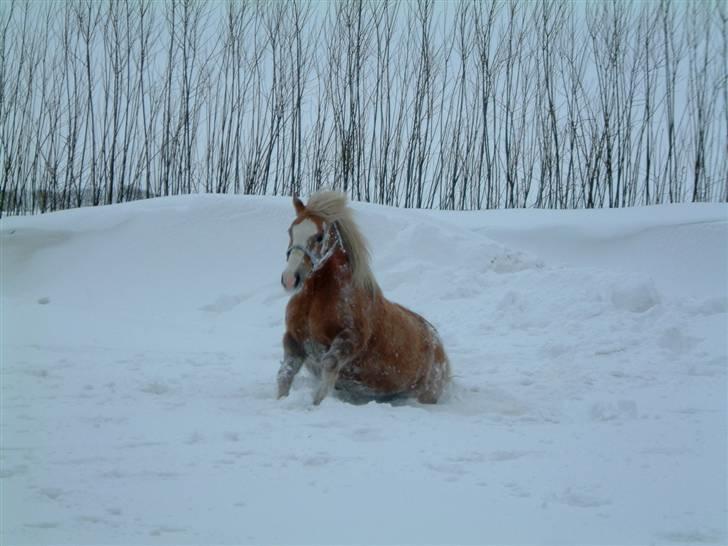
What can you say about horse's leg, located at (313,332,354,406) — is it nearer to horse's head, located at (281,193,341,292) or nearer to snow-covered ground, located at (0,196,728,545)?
snow-covered ground, located at (0,196,728,545)

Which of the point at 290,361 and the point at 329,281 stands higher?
the point at 329,281

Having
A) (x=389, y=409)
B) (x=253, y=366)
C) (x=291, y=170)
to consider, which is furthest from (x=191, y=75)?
(x=389, y=409)

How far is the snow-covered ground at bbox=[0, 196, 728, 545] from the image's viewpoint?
6.18ft

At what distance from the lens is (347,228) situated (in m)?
3.80

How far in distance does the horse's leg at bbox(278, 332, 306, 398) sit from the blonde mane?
1.55 feet

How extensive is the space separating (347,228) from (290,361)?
0.79 metres

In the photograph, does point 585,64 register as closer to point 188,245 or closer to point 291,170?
point 291,170

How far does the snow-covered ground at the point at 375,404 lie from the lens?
6.18 feet

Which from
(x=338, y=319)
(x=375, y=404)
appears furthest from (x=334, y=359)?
(x=375, y=404)

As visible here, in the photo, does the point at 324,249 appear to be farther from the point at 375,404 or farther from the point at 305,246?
the point at 375,404

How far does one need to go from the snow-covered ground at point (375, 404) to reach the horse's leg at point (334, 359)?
0.85ft

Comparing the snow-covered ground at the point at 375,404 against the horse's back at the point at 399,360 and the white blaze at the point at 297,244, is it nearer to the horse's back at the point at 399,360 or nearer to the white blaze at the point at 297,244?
the horse's back at the point at 399,360

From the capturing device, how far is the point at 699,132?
980 cm

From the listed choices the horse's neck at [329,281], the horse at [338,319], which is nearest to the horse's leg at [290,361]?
the horse at [338,319]
